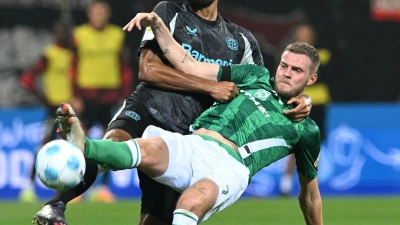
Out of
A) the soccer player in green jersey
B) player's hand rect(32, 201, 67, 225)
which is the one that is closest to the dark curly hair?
the soccer player in green jersey

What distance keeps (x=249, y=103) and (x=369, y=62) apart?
814cm

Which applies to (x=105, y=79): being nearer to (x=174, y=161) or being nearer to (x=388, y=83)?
(x=388, y=83)

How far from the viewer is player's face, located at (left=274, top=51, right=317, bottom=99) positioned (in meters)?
6.63

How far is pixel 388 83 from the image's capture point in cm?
1426

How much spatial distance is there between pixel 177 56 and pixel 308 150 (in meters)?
1.21

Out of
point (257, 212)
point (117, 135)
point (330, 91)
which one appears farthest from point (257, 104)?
point (330, 91)

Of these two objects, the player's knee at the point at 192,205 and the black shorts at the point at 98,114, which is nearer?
the player's knee at the point at 192,205

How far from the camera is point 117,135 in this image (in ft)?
21.1

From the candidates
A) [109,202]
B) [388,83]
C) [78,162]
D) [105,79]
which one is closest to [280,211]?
[109,202]

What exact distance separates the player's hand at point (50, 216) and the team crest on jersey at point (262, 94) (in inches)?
65.3

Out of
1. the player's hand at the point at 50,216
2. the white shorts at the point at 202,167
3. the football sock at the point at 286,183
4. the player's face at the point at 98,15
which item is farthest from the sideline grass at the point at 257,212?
the white shorts at the point at 202,167

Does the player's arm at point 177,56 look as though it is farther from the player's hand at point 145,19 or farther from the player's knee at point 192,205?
the player's knee at point 192,205

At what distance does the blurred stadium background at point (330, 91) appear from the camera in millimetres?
12656

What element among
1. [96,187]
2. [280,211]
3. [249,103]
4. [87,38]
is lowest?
[96,187]
